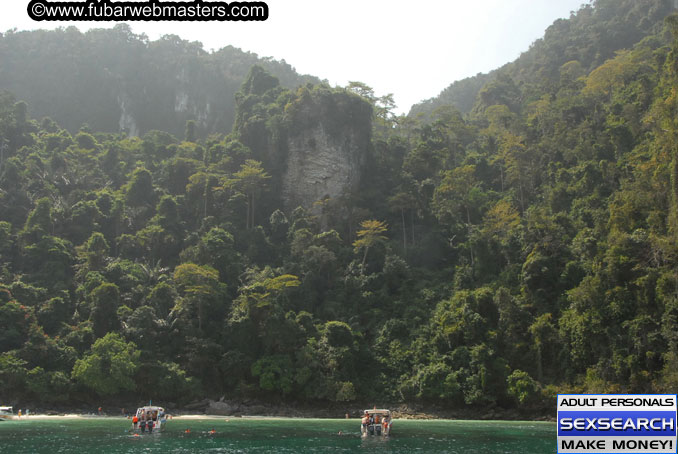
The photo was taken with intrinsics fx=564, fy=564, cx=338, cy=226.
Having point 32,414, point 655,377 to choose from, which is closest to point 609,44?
point 655,377

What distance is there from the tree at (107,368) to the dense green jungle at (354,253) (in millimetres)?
146

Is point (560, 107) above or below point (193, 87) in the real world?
below

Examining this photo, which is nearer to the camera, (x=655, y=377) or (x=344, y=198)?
(x=655, y=377)

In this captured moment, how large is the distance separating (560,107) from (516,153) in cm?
758

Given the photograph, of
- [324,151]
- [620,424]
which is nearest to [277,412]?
[324,151]

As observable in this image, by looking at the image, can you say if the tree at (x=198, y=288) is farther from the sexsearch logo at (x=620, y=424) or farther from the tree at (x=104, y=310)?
the sexsearch logo at (x=620, y=424)

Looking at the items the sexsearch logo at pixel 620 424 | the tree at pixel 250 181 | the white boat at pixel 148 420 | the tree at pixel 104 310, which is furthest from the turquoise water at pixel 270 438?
the tree at pixel 250 181

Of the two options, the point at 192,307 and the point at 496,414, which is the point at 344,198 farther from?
the point at 496,414

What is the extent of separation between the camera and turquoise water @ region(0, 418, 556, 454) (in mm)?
22094

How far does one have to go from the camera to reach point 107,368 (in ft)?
117

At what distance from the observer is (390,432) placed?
27859 mm

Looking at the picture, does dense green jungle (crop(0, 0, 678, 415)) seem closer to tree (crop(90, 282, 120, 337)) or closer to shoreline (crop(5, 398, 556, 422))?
tree (crop(90, 282, 120, 337))

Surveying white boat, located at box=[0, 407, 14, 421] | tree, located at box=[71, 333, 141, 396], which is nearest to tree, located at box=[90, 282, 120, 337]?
tree, located at box=[71, 333, 141, 396]

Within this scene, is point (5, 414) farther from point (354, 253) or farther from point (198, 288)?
point (354, 253)
